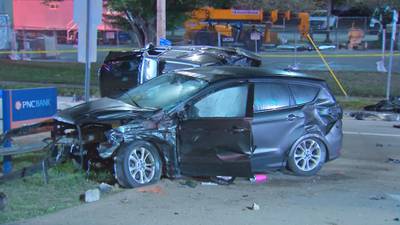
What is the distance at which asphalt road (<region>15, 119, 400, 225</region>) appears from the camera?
620 cm

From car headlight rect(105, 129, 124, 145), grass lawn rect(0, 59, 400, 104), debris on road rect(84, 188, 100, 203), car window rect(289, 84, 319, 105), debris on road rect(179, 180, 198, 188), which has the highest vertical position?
car window rect(289, 84, 319, 105)

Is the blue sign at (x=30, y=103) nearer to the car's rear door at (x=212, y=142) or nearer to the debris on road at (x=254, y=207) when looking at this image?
the car's rear door at (x=212, y=142)

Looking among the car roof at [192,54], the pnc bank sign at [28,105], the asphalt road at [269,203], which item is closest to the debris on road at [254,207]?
the asphalt road at [269,203]

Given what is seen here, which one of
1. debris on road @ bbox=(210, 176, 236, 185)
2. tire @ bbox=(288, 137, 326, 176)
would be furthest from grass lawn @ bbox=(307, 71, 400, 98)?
debris on road @ bbox=(210, 176, 236, 185)

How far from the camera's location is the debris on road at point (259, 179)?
8.12 metres

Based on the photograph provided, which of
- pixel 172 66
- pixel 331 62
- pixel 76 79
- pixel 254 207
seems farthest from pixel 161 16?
pixel 331 62

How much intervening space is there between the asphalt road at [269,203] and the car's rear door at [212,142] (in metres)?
0.25

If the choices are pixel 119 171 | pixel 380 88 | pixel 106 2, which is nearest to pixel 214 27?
pixel 106 2

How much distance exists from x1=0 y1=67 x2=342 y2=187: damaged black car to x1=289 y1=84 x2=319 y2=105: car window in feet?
0.05

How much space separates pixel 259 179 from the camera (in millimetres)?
8234

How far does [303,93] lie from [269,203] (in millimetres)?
2372

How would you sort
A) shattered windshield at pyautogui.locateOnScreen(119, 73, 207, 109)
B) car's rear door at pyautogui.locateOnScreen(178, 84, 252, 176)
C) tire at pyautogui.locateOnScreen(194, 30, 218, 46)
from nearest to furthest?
car's rear door at pyautogui.locateOnScreen(178, 84, 252, 176), shattered windshield at pyautogui.locateOnScreen(119, 73, 207, 109), tire at pyautogui.locateOnScreen(194, 30, 218, 46)

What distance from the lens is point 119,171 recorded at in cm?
724

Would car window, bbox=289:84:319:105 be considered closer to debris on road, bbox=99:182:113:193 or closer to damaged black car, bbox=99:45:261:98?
debris on road, bbox=99:182:113:193
